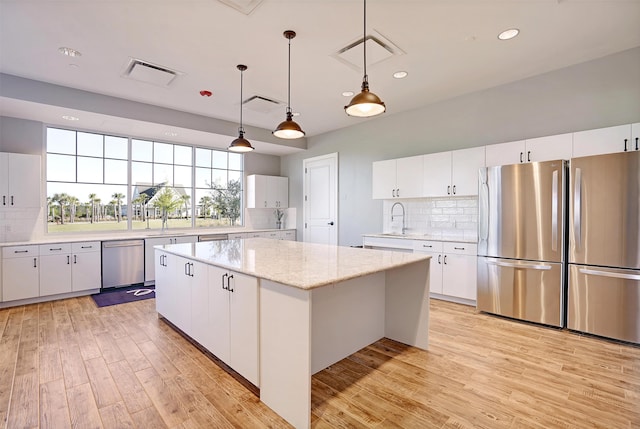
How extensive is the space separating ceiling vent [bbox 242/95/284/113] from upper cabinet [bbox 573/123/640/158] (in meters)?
3.77

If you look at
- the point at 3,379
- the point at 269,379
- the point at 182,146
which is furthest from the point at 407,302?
the point at 182,146

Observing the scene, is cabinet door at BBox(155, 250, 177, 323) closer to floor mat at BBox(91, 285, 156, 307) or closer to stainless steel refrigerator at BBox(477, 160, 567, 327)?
floor mat at BBox(91, 285, 156, 307)

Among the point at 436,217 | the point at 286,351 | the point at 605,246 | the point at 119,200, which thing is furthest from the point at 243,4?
the point at 119,200

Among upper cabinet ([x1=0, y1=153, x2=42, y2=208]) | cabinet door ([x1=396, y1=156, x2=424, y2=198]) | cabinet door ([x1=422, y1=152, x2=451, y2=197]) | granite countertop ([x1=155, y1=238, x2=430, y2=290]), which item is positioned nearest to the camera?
granite countertop ([x1=155, y1=238, x2=430, y2=290])

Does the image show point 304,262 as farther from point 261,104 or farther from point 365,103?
point 261,104

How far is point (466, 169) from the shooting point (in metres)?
4.05

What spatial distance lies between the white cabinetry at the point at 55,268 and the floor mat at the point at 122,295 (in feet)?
1.44

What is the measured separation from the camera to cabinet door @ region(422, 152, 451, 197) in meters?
4.25

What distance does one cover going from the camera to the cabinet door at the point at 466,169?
12.9 feet

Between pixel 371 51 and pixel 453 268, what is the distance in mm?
2887

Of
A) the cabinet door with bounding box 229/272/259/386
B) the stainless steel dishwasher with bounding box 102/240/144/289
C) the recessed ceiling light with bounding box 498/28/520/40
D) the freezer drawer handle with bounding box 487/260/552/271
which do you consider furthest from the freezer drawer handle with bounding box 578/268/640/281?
the stainless steel dishwasher with bounding box 102/240/144/289

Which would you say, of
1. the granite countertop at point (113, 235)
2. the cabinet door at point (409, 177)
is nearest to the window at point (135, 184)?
the granite countertop at point (113, 235)

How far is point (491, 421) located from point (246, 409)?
1509mm

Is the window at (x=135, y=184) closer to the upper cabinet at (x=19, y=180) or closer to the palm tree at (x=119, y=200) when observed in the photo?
the palm tree at (x=119, y=200)
